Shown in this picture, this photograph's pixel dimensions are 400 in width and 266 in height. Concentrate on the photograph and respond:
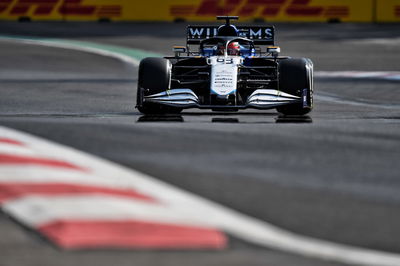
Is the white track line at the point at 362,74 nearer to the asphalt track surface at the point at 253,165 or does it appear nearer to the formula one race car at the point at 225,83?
the asphalt track surface at the point at 253,165

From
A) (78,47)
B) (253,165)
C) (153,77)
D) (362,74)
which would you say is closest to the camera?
(253,165)

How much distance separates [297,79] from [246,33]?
89.0 inches

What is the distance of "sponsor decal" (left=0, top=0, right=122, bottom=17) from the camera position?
1430 inches

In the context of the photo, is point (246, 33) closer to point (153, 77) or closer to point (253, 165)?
point (153, 77)

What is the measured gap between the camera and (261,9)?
36031 mm

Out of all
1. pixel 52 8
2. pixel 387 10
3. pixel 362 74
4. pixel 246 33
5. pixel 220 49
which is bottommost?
pixel 362 74

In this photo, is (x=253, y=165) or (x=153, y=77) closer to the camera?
(x=253, y=165)

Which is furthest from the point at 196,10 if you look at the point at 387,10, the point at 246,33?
the point at 246,33

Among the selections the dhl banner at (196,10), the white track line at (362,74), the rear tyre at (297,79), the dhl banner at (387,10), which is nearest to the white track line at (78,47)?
the white track line at (362,74)

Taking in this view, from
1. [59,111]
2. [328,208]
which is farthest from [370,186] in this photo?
[59,111]

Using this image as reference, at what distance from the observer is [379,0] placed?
36.3m

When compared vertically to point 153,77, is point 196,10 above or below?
above

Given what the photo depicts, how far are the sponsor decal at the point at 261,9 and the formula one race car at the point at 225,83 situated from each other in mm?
21940

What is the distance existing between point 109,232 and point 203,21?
3106 centimetres
